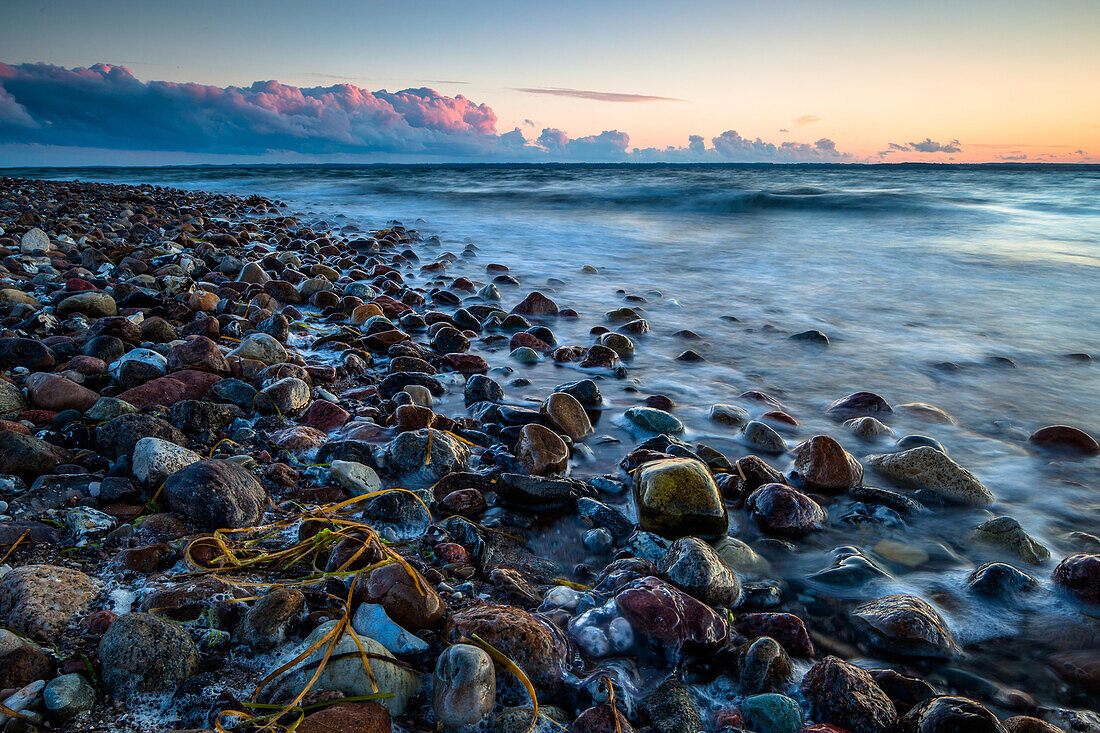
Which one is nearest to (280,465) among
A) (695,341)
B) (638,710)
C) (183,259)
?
(638,710)

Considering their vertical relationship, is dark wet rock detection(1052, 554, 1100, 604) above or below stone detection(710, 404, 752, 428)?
below

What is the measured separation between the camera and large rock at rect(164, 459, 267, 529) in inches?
72.4

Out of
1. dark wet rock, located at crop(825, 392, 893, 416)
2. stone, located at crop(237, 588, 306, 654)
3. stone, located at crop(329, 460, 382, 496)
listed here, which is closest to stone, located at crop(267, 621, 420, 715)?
stone, located at crop(237, 588, 306, 654)

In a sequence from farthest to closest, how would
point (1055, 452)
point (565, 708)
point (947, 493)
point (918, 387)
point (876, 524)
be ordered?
point (918, 387), point (1055, 452), point (947, 493), point (876, 524), point (565, 708)

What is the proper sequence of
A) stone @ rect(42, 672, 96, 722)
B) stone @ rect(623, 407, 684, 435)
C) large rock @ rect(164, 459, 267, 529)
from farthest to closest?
stone @ rect(623, 407, 684, 435)
large rock @ rect(164, 459, 267, 529)
stone @ rect(42, 672, 96, 722)

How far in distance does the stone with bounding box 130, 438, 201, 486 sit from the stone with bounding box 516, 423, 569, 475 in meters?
1.30

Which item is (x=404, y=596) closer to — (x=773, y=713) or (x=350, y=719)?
(x=350, y=719)

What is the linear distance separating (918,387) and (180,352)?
4.53 meters

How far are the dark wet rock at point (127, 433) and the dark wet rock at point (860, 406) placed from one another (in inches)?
133

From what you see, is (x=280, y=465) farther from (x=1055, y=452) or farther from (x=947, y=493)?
(x=1055, y=452)

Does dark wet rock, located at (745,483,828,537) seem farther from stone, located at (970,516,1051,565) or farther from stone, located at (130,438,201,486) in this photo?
stone, located at (130,438,201,486)

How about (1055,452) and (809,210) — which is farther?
(809,210)

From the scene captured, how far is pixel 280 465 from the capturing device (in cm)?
225

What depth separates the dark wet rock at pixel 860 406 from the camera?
10.6 feet
